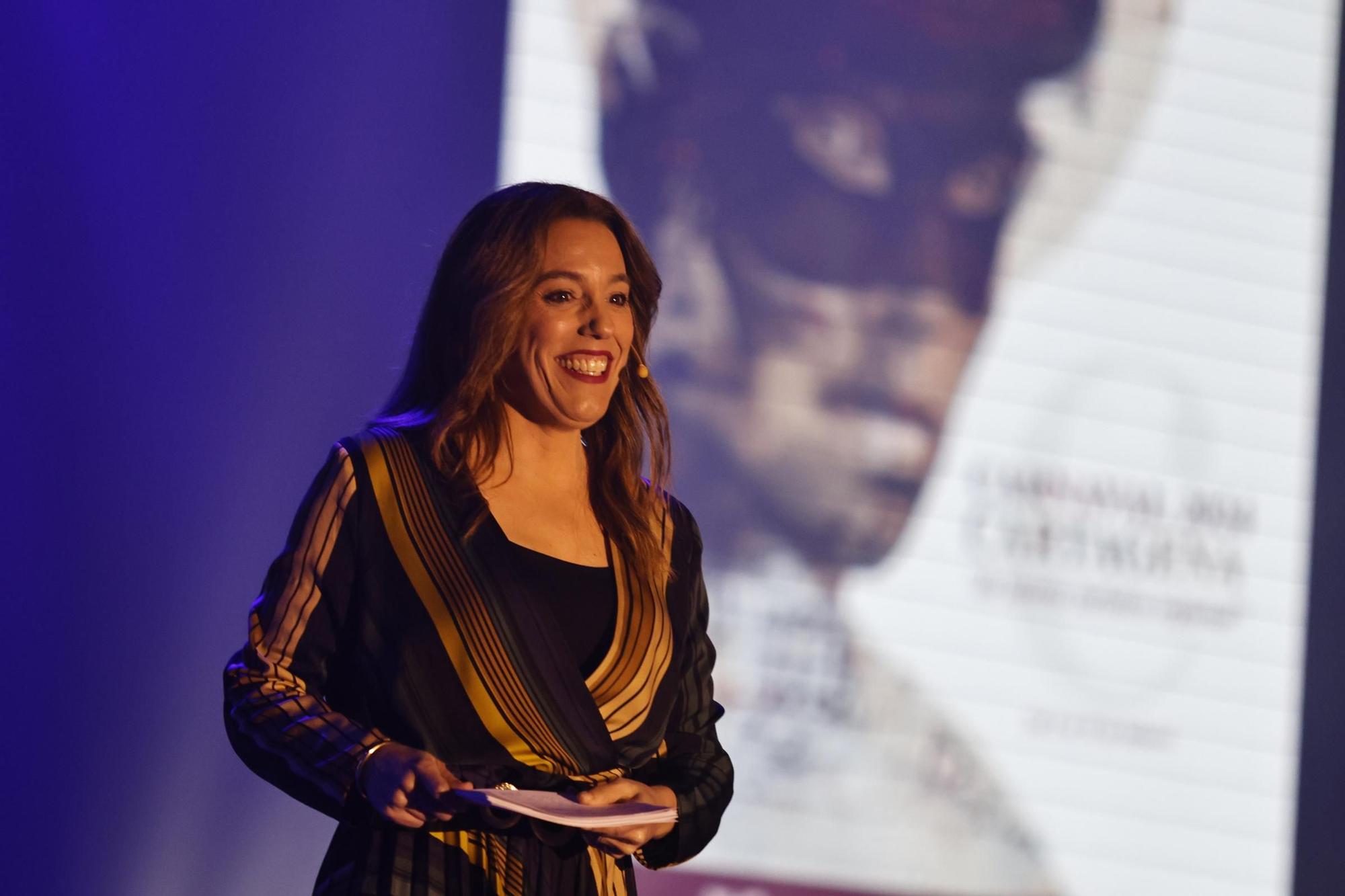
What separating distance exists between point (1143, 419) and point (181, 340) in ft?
6.92

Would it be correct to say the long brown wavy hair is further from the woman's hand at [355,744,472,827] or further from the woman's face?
the woman's hand at [355,744,472,827]

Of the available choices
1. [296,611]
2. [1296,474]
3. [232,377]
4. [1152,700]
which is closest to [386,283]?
[232,377]

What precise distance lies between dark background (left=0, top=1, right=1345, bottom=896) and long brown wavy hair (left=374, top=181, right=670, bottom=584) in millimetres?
1127

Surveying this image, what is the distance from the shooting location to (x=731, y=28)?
306cm

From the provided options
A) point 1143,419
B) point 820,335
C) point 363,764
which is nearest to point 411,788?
point 363,764

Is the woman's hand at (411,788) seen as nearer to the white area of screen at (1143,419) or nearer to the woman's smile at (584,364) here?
the woman's smile at (584,364)

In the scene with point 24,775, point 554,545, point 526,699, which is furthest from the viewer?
point 24,775

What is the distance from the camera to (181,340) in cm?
259

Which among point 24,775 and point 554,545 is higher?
point 554,545

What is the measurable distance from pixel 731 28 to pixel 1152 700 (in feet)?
5.85

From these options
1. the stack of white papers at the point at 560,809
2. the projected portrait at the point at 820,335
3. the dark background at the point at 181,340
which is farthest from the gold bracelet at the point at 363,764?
the projected portrait at the point at 820,335

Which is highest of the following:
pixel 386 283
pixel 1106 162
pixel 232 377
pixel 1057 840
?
pixel 1106 162

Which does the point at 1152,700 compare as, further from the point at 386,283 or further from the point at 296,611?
the point at 296,611

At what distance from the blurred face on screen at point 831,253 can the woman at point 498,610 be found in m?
1.32
